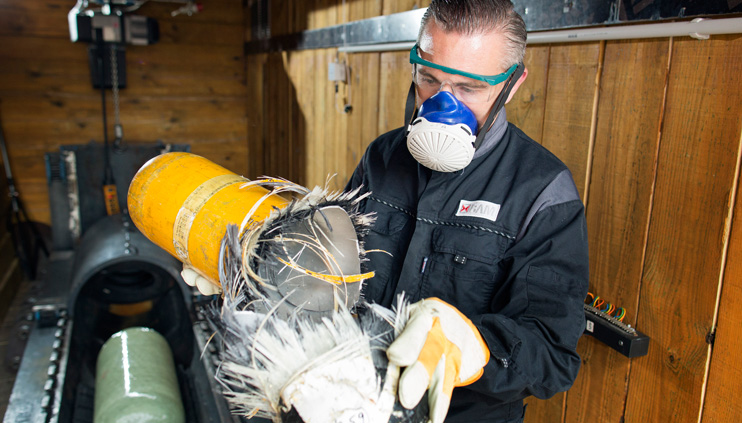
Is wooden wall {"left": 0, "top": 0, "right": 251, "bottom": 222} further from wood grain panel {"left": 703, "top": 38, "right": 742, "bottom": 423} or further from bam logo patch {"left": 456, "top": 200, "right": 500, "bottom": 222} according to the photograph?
wood grain panel {"left": 703, "top": 38, "right": 742, "bottom": 423}

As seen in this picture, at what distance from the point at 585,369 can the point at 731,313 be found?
554 mm

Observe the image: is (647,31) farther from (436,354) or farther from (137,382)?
(137,382)

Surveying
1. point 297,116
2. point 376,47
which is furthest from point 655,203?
point 297,116

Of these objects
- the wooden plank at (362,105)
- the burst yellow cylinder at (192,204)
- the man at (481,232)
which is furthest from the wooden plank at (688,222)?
the wooden plank at (362,105)

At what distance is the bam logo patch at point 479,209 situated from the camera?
1189mm

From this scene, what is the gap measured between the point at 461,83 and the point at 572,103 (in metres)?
0.64

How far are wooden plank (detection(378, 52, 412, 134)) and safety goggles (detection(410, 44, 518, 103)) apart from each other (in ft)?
4.23

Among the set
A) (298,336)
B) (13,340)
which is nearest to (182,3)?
(13,340)

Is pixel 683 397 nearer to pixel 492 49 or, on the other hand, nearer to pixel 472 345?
pixel 472 345

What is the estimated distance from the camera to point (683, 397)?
4.51 ft

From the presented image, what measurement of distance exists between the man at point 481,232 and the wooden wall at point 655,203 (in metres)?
0.38

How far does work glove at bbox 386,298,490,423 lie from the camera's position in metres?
0.81

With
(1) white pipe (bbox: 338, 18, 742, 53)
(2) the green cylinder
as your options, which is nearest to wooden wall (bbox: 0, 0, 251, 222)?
(2) the green cylinder

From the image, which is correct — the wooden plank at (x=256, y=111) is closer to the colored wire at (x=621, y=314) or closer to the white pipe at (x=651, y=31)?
the white pipe at (x=651, y=31)
